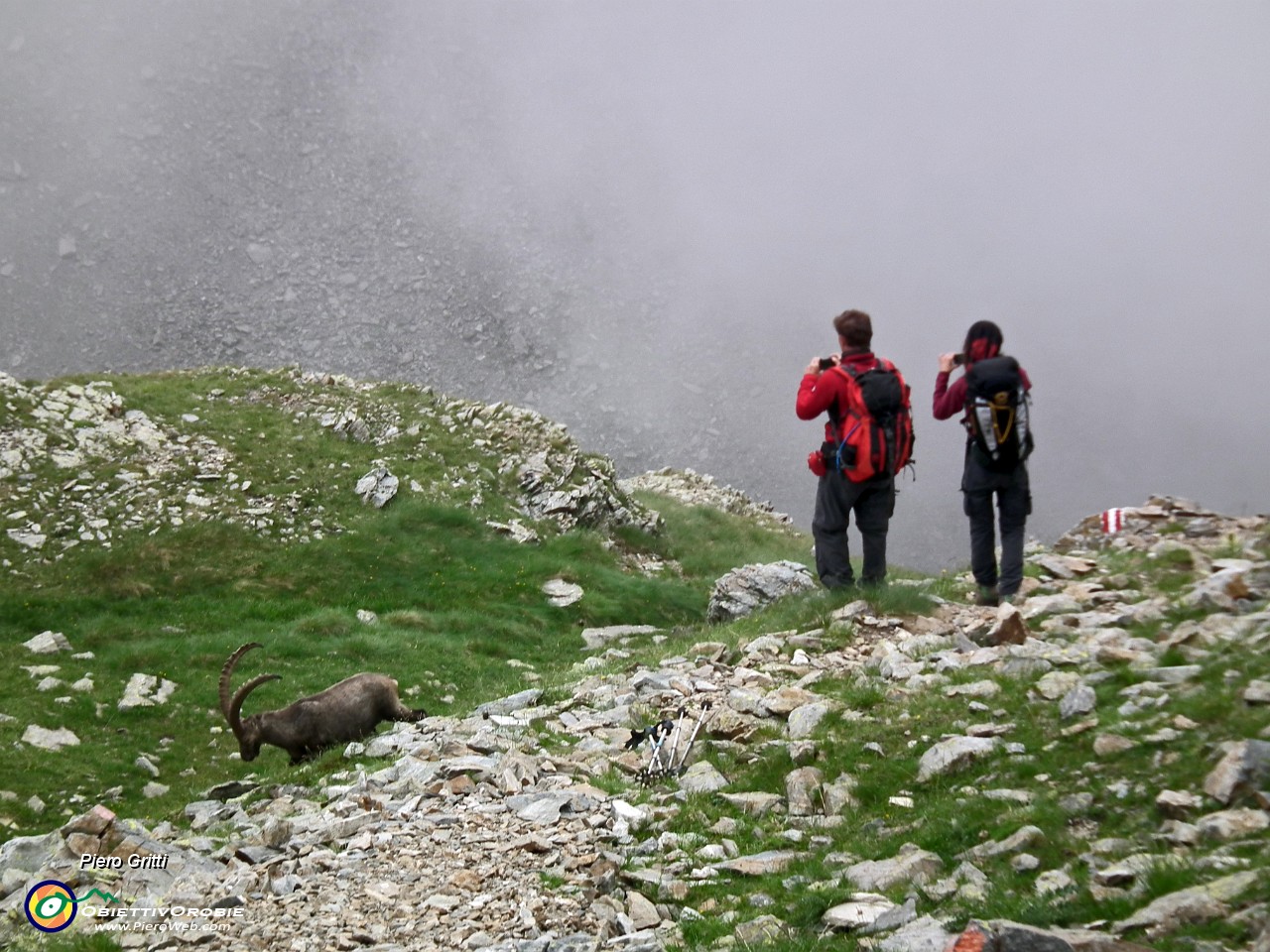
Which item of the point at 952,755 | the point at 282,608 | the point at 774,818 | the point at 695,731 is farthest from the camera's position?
the point at 282,608

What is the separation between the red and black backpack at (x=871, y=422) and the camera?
13328 millimetres

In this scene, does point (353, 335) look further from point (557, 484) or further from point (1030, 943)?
point (1030, 943)

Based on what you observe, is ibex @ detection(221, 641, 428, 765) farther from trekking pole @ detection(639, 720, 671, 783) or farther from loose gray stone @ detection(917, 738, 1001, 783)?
loose gray stone @ detection(917, 738, 1001, 783)

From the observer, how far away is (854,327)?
44.1ft

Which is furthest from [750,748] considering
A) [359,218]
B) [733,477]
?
[359,218]

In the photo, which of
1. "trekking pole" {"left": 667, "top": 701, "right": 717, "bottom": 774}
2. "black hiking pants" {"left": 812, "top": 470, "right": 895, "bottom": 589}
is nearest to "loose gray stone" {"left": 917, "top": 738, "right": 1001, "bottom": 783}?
"trekking pole" {"left": 667, "top": 701, "right": 717, "bottom": 774}

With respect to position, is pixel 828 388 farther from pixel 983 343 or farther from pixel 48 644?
pixel 48 644

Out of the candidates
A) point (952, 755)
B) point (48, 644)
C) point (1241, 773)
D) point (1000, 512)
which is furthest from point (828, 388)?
point (48, 644)

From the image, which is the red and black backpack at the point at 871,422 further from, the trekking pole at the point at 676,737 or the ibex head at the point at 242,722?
the ibex head at the point at 242,722

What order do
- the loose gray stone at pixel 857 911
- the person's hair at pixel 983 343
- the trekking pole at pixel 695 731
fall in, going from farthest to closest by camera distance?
the person's hair at pixel 983 343 < the trekking pole at pixel 695 731 < the loose gray stone at pixel 857 911

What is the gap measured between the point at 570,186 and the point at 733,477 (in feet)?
134

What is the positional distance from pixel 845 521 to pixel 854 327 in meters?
2.71

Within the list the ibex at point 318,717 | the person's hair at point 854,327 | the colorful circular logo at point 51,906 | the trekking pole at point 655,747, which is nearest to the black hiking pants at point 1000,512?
the person's hair at point 854,327

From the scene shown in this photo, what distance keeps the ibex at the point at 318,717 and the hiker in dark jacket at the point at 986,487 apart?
26.6 feet
